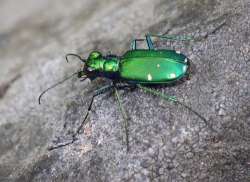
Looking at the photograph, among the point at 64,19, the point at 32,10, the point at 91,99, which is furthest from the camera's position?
the point at 32,10

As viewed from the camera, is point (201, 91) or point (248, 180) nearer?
point (248, 180)

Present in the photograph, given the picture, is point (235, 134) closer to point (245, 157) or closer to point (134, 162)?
point (245, 157)

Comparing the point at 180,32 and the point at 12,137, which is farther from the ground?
the point at 180,32

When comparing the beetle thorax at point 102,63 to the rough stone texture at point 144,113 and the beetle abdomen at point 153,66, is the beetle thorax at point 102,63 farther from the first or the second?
the rough stone texture at point 144,113

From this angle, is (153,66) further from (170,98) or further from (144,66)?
(170,98)

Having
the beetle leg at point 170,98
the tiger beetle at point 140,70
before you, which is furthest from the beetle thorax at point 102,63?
the beetle leg at point 170,98

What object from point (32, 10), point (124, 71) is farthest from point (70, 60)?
point (32, 10)

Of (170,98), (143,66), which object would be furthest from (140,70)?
(170,98)
